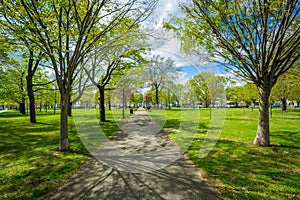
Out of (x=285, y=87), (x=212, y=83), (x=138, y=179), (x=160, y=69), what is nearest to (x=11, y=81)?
(x=160, y=69)

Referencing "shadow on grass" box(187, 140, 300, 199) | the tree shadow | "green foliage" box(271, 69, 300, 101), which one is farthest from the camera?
"green foliage" box(271, 69, 300, 101)

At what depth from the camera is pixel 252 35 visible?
734 cm

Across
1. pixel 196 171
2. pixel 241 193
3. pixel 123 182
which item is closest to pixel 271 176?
pixel 241 193

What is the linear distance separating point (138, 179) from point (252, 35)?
745 cm

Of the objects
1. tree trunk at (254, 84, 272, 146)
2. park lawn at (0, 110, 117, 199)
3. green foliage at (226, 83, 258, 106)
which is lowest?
park lawn at (0, 110, 117, 199)

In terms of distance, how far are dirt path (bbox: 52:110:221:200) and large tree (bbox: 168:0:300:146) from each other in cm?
442

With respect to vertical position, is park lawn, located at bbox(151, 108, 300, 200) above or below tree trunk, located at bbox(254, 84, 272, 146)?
below

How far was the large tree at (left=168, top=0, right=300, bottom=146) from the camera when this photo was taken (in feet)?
21.4

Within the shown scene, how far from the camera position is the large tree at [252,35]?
653 cm

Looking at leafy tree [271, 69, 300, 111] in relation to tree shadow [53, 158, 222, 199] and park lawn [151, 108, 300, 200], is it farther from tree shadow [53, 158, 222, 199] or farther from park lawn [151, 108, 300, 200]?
tree shadow [53, 158, 222, 199]

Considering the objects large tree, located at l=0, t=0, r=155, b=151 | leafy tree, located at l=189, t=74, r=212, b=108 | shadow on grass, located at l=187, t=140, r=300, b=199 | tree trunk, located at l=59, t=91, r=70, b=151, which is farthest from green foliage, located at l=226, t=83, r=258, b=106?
tree trunk, located at l=59, t=91, r=70, b=151

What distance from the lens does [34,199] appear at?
3.31 meters

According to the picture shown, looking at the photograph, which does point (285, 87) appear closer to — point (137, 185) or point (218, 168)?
point (218, 168)

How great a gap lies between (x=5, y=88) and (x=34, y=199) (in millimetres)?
24128
